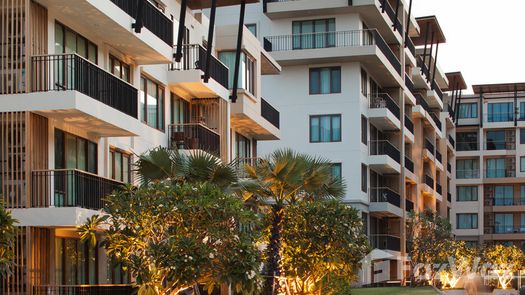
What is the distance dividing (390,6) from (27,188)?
4489 centimetres

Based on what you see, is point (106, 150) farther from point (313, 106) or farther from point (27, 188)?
point (313, 106)

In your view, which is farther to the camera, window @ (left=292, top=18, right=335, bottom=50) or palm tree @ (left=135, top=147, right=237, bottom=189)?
window @ (left=292, top=18, right=335, bottom=50)

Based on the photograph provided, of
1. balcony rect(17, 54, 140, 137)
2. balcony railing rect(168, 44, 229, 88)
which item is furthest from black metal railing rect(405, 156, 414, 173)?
balcony rect(17, 54, 140, 137)

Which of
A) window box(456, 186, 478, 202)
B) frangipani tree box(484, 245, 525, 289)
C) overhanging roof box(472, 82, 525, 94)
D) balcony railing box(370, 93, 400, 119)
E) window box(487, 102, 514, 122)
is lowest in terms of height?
frangipani tree box(484, 245, 525, 289)

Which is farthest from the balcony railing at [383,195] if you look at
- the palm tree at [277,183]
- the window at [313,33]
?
the palm tree at [277,183]

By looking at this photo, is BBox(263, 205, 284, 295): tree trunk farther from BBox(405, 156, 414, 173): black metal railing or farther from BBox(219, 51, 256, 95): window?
BBox(405, 156, 414, 173): black metal railing

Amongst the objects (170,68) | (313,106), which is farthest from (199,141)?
(313,106)

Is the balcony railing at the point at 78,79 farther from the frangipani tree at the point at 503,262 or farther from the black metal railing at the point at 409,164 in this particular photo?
the frangipani tree at the point at 503,262

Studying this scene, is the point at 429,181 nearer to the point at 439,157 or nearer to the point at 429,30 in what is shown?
the point at 439,157

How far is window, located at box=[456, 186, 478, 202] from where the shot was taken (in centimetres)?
10750

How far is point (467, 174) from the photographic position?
356ft

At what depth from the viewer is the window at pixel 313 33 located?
59.1 metres

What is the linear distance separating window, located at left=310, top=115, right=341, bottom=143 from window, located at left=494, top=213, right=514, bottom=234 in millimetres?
52649

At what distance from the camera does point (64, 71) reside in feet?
83.0
